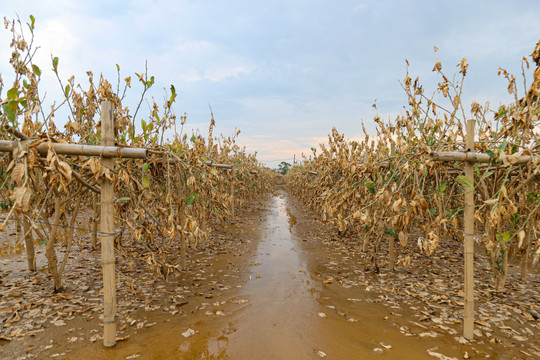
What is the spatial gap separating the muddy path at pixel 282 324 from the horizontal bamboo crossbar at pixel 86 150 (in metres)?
2.08

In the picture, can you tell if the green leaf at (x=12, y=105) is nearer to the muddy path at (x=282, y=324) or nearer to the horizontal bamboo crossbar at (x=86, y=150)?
the horizontal bamboo crossbar at (x=86, y=150)

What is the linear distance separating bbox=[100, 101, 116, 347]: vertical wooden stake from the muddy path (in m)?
0.28

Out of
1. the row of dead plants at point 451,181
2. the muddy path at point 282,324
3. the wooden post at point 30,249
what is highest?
the row of dead plants at point 451,181

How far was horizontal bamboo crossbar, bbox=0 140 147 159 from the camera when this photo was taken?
2.34 metres

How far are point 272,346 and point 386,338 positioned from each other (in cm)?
136

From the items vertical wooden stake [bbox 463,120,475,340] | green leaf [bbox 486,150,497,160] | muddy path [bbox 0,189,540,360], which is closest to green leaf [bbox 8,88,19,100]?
muddy path [bbox 0,189,540,360]

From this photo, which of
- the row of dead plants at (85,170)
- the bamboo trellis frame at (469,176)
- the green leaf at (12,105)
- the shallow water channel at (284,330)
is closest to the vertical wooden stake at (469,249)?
the bamboo trellis frame at (469,176)

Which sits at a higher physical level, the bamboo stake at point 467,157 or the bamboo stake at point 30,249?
the bamboo stake at point 467,157

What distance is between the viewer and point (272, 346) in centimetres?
298

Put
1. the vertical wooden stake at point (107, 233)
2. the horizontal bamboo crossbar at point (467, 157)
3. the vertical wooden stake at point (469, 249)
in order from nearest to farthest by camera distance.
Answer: the vertical wooden stake at point (107, 233), the horizontal bamboo crossbar at point (467, 157), the vertical wooden stake at point (469, 249)

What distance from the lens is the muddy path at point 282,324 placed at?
2881 mm

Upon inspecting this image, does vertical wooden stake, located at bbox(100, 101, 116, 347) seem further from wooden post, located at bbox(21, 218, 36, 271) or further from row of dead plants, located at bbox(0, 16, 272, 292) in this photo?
wooden post, located at bbox(21, 218, 36, 271)

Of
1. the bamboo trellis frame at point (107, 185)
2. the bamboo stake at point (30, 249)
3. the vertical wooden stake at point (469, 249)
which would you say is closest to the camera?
the bamboo trellis frame at point (107, 185)

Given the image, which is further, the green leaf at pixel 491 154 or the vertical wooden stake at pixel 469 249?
the vertical wooden stake at pixel 469 249
